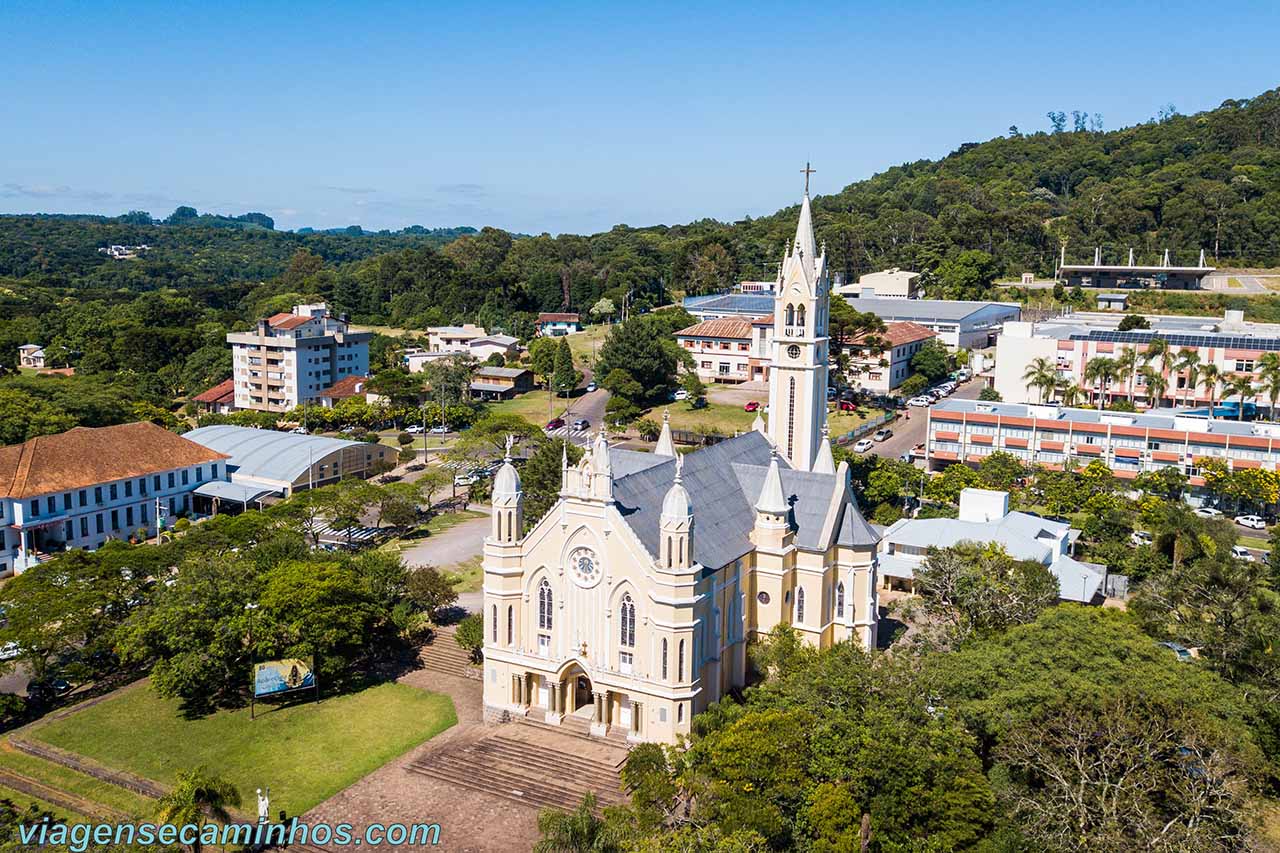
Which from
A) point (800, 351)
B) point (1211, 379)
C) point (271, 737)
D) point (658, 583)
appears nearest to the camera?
point (658, 583)

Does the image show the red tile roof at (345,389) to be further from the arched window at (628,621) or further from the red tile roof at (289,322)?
the arched window at (628,621)

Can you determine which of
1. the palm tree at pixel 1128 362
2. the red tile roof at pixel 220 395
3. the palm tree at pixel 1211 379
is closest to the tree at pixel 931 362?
Answer: the palm tree at pixel 1128 362

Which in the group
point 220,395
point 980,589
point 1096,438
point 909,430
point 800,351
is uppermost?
point 800,351

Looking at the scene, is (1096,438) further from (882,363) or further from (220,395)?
(220,395)

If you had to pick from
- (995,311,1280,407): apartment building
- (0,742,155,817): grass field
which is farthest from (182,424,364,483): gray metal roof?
(995,311,1280,407): apartment building

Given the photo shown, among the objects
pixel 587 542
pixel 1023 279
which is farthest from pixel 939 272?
pixel 587 542

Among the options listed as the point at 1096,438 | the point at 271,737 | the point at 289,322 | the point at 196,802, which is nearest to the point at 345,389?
the point at 289,322

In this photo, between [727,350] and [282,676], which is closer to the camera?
[282,676]

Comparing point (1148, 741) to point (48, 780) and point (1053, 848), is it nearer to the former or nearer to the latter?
point (1053, 848)
